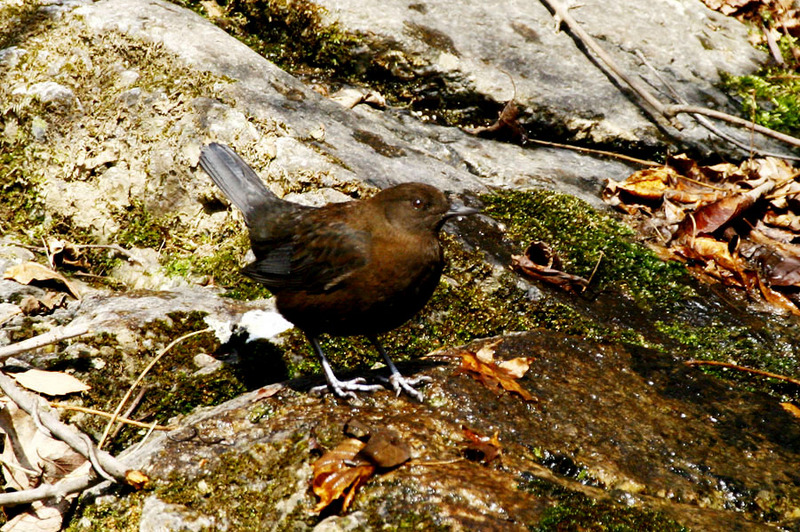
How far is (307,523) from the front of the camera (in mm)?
2539

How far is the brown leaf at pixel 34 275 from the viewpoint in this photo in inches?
156

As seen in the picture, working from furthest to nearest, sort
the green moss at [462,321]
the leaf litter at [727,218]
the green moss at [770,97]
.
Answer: the green moss at [770,97], the leaf litter at [727,218], the green moss at [462,321]

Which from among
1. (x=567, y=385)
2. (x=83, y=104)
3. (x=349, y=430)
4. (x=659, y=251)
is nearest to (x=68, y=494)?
(x=349, y=430)

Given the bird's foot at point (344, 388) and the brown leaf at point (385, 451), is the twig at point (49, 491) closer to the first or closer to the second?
the bird's foot at point (344, 388)

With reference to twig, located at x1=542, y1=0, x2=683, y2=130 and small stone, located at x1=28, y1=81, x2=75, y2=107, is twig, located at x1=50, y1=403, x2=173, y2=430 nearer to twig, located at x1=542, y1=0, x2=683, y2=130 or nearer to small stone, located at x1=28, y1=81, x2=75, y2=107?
small stone, located at x1=28, y1=81, x2=75, y2=107

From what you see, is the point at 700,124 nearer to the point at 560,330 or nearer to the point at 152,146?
the point at 560,330

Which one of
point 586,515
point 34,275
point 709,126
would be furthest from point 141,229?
point 709,126

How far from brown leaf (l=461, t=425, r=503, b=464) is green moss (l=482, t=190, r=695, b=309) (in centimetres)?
179

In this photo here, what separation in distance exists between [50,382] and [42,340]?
0.67 feet

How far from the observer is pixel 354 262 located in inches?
140

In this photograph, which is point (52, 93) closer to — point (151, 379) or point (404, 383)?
point (151, 379)

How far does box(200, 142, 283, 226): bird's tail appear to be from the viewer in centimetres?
418

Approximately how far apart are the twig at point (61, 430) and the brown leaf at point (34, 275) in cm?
87

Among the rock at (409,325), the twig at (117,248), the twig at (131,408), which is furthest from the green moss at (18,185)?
the twig at (131,408)
